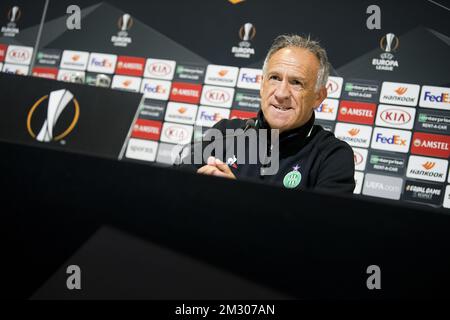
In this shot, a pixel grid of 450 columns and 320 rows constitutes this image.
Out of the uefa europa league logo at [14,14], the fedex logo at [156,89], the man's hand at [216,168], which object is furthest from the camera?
the uefa europa league logo at [14,14]

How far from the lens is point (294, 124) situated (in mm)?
1778

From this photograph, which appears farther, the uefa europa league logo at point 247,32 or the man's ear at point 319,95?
the uefa europa league logo at point 247,32

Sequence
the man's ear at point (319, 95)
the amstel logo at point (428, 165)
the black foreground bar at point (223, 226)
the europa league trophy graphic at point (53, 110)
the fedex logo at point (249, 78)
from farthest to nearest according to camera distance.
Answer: the fedex logo at point (249, 78), the amstel logo at point (428, 165), the man's ear at point (319, 95), the europa league trophy graphic at point (53, 110), the black foreground bar at point (223, 226)

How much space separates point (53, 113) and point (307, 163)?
94 cm

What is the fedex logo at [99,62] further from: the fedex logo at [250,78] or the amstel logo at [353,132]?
the amstel logo at [353,132]

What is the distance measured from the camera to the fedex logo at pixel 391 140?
2.73 m

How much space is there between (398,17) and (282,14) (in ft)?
2.21

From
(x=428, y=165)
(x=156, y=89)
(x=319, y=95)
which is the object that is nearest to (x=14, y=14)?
(x=156, y=89)

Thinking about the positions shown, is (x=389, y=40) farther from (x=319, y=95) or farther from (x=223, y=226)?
(x=223, y=226)

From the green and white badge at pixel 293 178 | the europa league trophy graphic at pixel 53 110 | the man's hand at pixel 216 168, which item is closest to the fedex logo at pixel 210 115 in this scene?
the green and white badge at pixel 293 178

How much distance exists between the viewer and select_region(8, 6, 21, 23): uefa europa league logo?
3.53 meters

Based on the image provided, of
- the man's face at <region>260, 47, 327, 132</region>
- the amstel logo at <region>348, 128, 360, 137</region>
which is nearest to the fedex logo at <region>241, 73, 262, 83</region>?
the amstel logo at <region>348, 128, 360, 137</region>

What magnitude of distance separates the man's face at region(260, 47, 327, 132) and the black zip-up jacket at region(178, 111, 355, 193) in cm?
6

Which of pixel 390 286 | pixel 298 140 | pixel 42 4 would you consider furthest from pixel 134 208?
pixel 42 4
